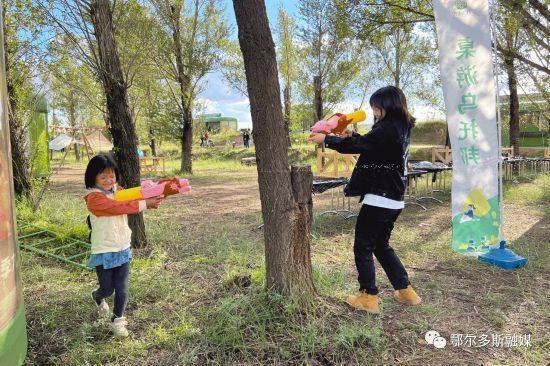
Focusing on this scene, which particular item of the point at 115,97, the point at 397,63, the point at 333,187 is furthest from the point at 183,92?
the point at 115,97

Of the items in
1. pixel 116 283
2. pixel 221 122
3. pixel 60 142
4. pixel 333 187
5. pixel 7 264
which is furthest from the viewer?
pixel 221 122

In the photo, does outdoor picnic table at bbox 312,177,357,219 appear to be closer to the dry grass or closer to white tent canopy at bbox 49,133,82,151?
the dry grass

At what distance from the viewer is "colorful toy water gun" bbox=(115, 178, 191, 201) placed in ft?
9.27

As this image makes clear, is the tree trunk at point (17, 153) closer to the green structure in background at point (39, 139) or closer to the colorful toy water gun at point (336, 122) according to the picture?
the green structure in background at point (39, 139)

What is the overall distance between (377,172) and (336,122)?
511mm

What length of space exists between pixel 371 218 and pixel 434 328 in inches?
34.1

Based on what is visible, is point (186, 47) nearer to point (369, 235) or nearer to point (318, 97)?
point (318, 97)

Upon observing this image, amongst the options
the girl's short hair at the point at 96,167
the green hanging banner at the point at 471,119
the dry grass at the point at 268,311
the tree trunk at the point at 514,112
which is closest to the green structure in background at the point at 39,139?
the dry grass at the point at 268,311

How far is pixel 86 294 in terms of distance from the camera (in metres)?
3.59

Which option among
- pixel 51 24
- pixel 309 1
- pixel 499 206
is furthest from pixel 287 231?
pixel 309 1

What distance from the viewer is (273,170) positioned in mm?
2834

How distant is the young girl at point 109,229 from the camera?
9.05 feet

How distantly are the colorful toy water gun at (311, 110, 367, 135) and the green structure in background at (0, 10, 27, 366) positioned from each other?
1.98 m

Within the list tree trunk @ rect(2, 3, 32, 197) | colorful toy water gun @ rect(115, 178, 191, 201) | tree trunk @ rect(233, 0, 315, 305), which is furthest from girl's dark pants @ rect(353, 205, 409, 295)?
tree trunk @ rect(2, 3, 32, 197)
